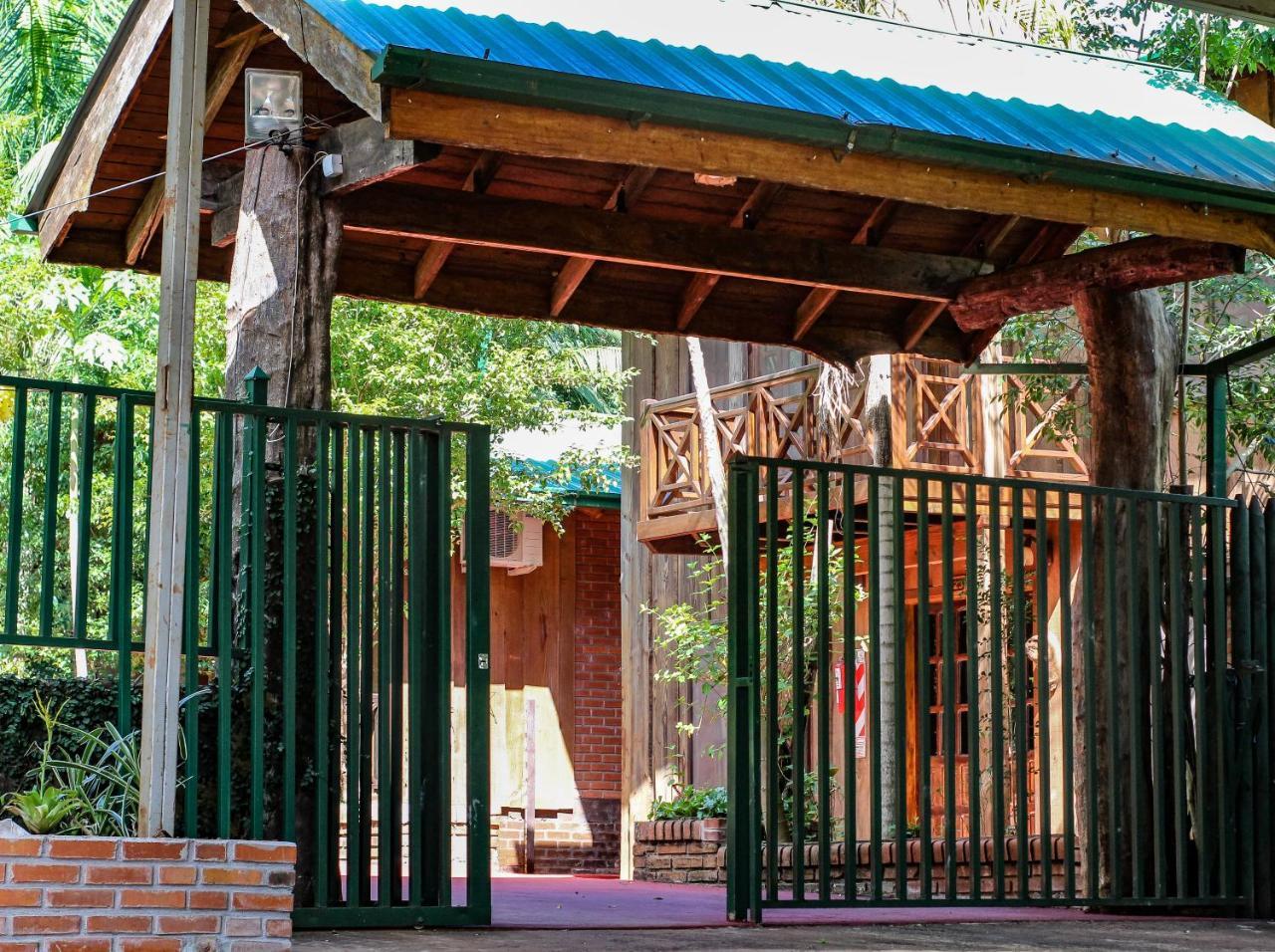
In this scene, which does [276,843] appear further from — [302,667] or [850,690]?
[850,690]

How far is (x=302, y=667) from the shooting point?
7234 millimetres

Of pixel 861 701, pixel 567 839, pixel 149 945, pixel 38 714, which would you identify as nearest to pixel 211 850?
pixel 149 945

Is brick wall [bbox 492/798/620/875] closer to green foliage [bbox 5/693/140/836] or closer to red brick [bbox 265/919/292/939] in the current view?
green foliage [bbox 5/693/140/836]

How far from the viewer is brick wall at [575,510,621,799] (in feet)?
63.5

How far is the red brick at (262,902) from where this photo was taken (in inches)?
226

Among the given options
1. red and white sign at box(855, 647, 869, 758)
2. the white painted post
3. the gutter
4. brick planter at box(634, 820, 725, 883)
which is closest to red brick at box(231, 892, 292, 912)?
the white painted post

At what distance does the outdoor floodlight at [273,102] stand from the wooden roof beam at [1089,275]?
3.89 m

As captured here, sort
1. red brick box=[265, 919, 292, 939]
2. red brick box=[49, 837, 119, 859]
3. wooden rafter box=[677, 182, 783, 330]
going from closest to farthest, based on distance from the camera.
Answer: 1. red brick box=[49, 837, 119, 859]
2. red brick box=[265, 919, 292, 939]
3. wooden rafter box=[677, 182, 783, 330]

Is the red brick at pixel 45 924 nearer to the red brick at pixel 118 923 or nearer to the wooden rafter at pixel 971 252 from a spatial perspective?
the red brick at pixel 118 923

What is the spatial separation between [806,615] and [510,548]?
14.7 ft

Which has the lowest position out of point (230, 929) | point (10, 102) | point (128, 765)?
point (230, 929)

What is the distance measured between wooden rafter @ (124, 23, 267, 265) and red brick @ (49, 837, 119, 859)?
3.41 metres

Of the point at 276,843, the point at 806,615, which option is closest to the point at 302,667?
the point at 276,843

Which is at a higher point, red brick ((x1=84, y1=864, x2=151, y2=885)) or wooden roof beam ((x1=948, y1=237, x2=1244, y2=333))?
wooden roof beam ((x1=948, y1=237, x2=1244, y2=333))
